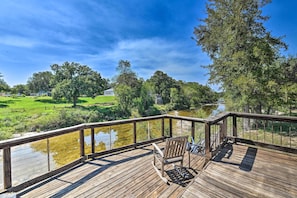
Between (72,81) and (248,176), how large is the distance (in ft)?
95.3

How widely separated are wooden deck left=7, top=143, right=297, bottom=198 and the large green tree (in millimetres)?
6697

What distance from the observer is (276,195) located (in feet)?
7.10

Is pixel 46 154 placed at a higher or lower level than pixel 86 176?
lower

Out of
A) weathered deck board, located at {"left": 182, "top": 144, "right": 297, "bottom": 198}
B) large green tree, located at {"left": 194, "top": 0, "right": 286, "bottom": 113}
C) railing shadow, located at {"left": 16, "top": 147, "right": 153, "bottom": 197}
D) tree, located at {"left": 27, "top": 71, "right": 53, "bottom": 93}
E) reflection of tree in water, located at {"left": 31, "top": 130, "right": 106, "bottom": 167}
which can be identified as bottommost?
reflection of tree in water, located at {"left": 31, "top": 130, "right": 106, "bottom": 167}

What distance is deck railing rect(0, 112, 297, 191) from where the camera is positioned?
281 centimetres

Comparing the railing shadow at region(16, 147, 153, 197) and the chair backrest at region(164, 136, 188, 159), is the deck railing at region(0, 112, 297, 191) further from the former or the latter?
the chair backrest at region(164, 136, 188, 159)

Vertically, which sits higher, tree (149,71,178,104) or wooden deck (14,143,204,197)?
tree (149,71,178,104)

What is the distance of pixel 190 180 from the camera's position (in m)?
2.74

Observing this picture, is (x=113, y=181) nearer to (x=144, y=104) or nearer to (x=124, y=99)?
(x=144, y=104)

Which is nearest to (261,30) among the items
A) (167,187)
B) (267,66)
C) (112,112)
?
(267,66)

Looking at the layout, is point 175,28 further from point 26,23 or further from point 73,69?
point 73,69

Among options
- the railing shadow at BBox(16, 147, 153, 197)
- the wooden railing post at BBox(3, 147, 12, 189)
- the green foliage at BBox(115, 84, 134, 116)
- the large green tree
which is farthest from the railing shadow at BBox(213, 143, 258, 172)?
the green foliage at BBox(115, 84, 134, 116)

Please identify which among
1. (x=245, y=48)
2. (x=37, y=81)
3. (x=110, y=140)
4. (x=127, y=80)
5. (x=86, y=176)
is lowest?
(x=86, y=176)

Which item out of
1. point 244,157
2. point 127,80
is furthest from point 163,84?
point 244,157
